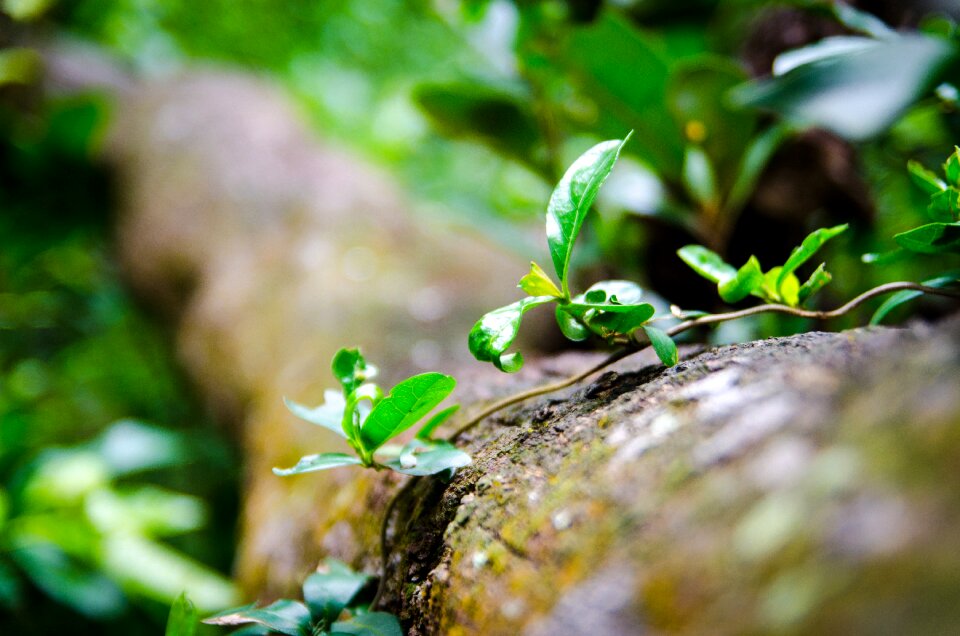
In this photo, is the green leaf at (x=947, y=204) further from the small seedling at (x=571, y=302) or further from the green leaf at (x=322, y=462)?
the green leaf at (x=322, y=462)

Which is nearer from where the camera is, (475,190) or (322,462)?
(322,462)

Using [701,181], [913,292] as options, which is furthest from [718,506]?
[701,181]

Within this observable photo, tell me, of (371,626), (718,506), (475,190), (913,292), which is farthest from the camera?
(475,190)

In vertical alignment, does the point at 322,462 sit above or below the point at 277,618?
above

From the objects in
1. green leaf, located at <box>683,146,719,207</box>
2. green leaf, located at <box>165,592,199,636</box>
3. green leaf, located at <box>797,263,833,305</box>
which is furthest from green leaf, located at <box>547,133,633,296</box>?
green leaf, located at <box>683,146,719,207</box>

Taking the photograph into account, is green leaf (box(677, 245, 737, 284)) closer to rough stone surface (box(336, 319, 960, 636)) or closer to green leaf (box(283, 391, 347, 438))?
rough stone surface (box(336, 319, 960, 636))

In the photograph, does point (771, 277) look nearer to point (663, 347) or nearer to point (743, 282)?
point (743, 282)

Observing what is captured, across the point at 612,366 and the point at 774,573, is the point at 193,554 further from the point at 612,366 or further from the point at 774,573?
the point at 774,573

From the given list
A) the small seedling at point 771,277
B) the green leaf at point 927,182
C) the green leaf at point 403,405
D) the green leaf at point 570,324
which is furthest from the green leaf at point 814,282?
the green leaf at point 403,405
